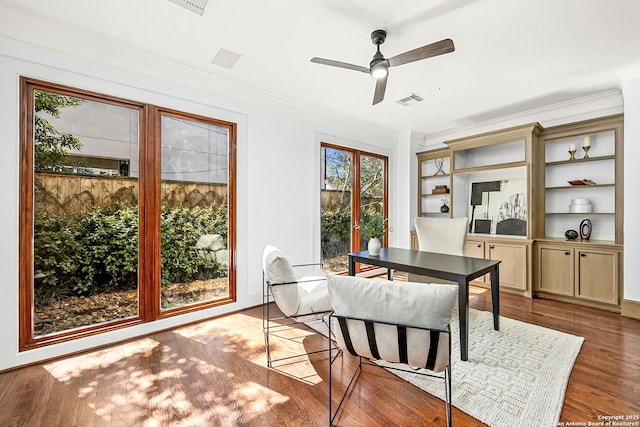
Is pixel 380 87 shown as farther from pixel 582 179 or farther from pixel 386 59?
pixel 582 179

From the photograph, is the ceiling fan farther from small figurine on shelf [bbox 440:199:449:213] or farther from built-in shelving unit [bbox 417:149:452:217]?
small figurine on shelf [bbox 440:199:449:213]

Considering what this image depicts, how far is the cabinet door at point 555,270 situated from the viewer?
376cm

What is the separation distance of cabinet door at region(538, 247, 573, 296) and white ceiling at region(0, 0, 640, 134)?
1988 mm

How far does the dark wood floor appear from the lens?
1.72 m

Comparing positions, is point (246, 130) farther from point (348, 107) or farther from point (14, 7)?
point (14, 7)

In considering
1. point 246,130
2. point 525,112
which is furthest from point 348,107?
point 525,112

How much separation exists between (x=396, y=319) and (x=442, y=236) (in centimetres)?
240

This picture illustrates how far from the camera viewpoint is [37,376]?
216cm

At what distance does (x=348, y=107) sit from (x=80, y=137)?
9.97 feet

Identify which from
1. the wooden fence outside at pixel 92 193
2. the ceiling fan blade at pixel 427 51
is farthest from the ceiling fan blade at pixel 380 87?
the wooden fence outside at pixel 92 193

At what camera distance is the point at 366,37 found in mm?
2477

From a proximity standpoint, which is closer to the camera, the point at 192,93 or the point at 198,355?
the point at 198,355

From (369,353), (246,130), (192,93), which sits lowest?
(369,353)

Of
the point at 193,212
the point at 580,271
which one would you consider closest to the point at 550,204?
the point at 580,271
